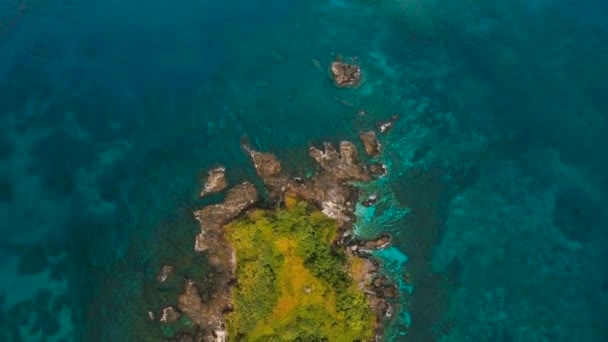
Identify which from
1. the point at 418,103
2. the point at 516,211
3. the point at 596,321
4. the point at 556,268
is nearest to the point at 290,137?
the point at 418,103

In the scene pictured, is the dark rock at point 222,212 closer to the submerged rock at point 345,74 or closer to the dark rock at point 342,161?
the dark rock at point 342,161

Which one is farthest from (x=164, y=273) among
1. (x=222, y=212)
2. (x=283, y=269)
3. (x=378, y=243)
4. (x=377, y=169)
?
(x=377, y=169)

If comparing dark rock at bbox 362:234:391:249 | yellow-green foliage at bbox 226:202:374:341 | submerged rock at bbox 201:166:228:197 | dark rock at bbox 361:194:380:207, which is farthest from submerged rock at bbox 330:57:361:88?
dark rock at bbox 362:234:391:249

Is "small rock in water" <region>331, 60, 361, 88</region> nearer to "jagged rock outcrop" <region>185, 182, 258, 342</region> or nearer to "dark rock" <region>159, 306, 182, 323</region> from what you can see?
"jagged rock outcrop" <region>185, 182, 258, 342</region>

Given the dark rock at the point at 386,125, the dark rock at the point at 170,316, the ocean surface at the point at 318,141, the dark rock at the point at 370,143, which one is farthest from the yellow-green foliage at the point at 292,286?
the dark rock at the point at 386,125

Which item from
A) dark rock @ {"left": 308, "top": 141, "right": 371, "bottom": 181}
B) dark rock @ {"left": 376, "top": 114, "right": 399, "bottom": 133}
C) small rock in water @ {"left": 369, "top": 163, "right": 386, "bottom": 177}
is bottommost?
small rock in water @ {"left": 369, "top": 163, "right": 386, "bottom": 177}

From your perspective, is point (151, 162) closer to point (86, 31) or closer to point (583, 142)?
point (86, 31)
